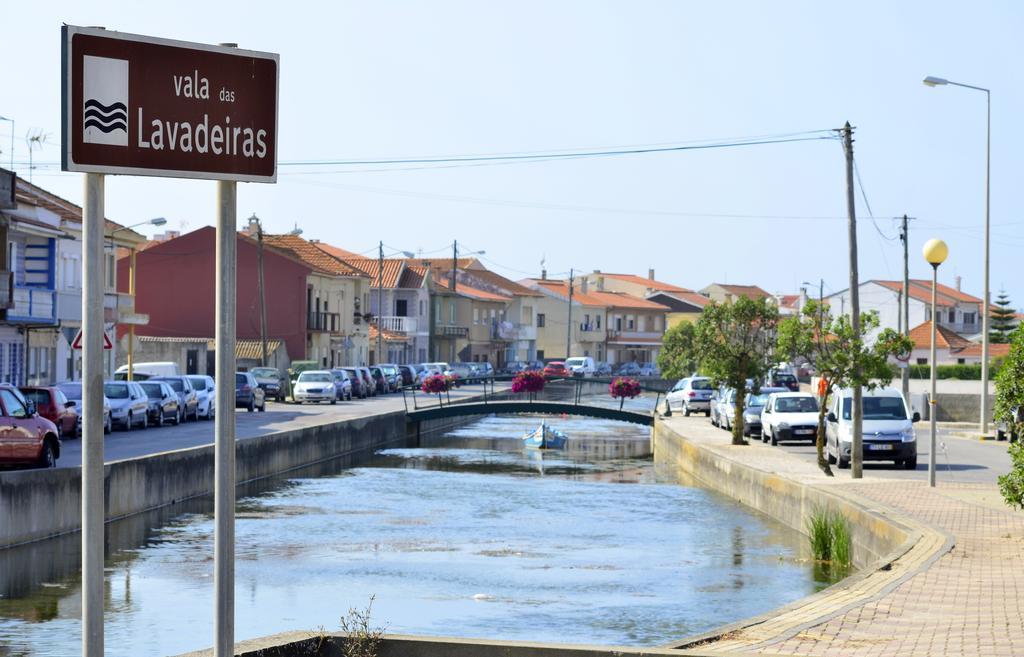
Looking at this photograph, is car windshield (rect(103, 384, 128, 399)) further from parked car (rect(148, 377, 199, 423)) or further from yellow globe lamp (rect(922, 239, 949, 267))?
yellow globe lamp (rect(922, 239, 949, 267))

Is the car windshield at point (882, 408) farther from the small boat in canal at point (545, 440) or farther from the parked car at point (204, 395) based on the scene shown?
the parked car at point (204, 395)

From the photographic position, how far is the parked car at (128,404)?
4222cm

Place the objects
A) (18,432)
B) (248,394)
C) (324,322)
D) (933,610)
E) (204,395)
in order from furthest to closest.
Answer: (324,322) < (248,394) < (204,395) < (18,432) < (933,610)

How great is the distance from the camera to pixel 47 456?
25859 mm

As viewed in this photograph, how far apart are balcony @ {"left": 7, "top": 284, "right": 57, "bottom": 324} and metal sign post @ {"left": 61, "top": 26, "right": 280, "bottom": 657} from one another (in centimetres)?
4212

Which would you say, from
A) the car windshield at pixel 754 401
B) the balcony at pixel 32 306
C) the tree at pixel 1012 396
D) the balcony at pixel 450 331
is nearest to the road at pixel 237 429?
the balcony at pixel 32 306

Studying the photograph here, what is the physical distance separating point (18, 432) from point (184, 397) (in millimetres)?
24388

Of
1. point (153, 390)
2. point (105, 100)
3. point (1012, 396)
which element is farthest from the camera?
point (153, 390)

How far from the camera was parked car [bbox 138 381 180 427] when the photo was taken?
45.4m

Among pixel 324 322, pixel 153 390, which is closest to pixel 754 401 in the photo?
pixel 153 390

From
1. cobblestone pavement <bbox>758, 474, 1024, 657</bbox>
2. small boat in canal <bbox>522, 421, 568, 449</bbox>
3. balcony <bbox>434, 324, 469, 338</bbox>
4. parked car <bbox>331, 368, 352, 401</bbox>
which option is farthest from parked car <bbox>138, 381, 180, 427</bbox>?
balcony <bbox>434, 324, 469, 338</bbox>

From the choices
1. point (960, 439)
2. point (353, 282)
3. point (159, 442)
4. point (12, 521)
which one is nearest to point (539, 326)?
point (353, 282)

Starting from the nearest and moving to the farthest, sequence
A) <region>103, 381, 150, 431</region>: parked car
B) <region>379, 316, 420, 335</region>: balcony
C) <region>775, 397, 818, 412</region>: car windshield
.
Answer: <region>103, 381, 150, 431</region>: parked car < <region>775, 397, 818, 412</region>: car windshield < <region>379, 316, 420, 335</region>: balcony

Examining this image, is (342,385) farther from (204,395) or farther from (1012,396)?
(1012,396)
